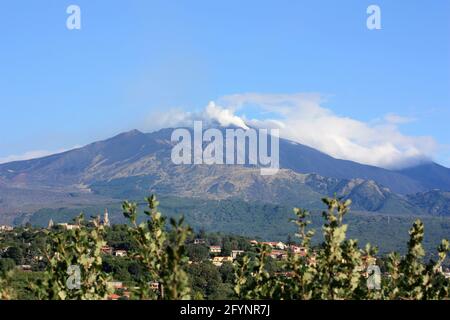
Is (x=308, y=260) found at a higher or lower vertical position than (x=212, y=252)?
higher

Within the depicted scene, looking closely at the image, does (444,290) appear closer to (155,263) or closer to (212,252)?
(155,263)

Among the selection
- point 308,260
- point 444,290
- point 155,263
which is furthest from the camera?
point 308,260

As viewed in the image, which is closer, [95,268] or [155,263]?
[155,263]

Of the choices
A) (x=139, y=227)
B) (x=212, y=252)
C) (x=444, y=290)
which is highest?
(x=139, y=227)

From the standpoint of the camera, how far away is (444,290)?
14852mm
